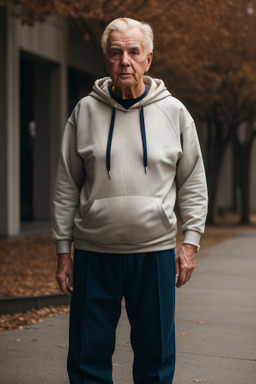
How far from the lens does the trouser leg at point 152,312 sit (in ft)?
10.6

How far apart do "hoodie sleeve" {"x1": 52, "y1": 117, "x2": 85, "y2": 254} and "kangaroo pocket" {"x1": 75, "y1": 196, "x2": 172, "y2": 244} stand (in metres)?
0.20

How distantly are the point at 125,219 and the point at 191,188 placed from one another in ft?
1.32

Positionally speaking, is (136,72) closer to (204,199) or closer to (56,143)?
(204,199)

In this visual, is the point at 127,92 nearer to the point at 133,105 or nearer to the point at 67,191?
→ the point at 133,105

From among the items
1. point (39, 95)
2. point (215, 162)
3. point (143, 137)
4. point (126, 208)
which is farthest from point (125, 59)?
point (215, 162)

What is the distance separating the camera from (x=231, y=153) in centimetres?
3394

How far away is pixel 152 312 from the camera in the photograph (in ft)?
10.8

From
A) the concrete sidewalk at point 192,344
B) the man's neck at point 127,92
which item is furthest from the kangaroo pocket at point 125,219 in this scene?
the concrete sidewalk at point 192,344

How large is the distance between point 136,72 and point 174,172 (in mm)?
493

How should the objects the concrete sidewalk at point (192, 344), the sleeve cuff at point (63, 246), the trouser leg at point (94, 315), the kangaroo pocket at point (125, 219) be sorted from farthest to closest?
the concrete sidewalk at point (192, 344), the sleeve cuff at point (63, 246), the trouser leg at point (94, 315), the kangaroo pocket at point (125, 219)

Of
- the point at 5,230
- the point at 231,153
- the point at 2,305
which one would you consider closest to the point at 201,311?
the point at 2,305

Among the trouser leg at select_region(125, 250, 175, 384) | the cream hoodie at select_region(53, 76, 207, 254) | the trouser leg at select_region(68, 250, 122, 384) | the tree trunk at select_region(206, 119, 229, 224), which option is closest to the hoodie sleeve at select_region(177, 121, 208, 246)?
the cream hoodie at select_region(53, 76, 207, 254)

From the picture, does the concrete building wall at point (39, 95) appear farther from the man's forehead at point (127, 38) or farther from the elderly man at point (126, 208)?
the man's forehead at point (127, 38)

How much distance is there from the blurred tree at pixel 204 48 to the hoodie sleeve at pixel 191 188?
26.7 feet
